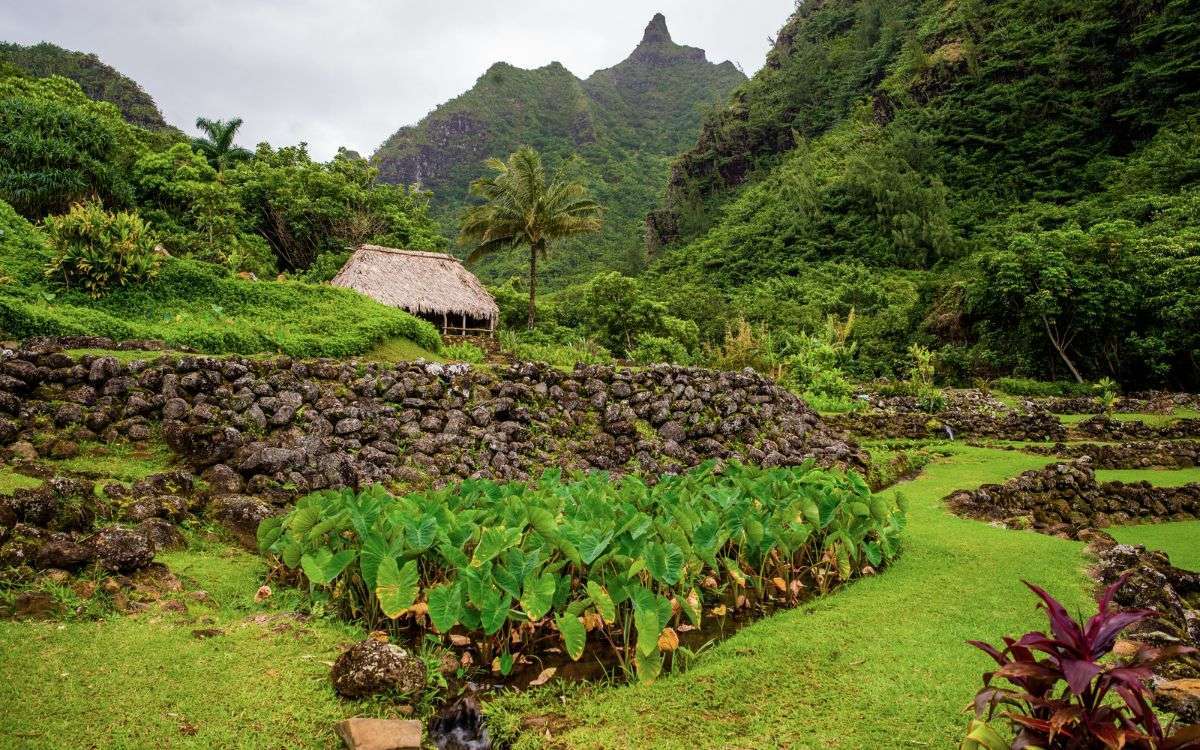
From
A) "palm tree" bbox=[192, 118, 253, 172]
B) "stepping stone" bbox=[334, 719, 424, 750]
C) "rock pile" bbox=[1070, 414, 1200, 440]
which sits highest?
"palm tree" bbox=[192, 118, 253, 172]

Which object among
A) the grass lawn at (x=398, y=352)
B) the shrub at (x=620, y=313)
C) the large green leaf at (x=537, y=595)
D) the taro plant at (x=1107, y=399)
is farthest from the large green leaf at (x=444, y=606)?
the shrub at (x=620, y=313)

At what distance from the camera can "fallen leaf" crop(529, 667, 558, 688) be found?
11.1 feet

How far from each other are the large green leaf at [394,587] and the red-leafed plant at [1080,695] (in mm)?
2619

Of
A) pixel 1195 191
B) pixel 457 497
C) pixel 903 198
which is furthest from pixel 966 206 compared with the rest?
pixel 457 497

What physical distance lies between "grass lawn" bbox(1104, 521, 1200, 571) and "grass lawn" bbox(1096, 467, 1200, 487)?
253cm

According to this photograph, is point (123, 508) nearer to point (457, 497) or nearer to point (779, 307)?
point (457, 497)

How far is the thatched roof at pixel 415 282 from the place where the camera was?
21.6 m

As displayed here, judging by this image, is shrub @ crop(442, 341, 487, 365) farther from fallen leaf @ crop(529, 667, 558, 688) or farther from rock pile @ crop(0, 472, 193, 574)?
fallen leaf @ crop(529, 667, 558, 688)

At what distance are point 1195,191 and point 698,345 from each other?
66.4ft

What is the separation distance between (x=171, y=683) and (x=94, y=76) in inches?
2368

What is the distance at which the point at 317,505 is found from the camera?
168 inches

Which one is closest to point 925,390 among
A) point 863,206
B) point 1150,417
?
point 1150,417

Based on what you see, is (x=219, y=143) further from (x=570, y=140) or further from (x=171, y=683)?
(x=570, y=140)

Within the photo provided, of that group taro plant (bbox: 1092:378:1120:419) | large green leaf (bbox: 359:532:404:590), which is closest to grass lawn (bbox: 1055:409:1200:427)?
taro plant (bbox: 1092:378:1120:419)
